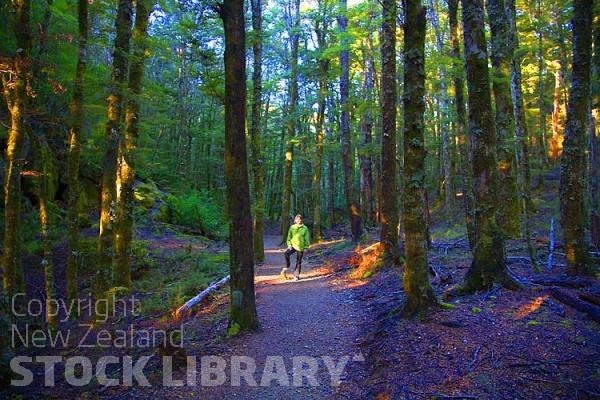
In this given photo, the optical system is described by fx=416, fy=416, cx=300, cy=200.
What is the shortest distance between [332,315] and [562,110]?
2669cm

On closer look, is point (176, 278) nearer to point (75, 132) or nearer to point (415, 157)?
point (75, 132)

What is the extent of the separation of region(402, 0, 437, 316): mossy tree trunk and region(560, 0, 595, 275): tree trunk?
3135 mm

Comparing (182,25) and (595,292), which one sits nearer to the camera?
(595,292)

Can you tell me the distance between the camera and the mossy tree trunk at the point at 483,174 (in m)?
7.28

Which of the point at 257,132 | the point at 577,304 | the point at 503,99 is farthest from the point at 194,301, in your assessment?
the point at 503,99

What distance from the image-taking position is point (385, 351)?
233 inches

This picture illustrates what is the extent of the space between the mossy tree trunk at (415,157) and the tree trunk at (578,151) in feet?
10.3

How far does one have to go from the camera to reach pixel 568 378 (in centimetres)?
432

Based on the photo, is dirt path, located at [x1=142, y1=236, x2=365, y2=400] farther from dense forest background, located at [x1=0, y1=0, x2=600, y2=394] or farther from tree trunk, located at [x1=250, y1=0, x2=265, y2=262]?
tree trunk, located at [x1=250, y1=0, x2=265, y2=262]

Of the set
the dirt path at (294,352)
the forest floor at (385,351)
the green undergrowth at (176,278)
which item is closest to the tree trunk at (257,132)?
the green undergrowth at (176,278)

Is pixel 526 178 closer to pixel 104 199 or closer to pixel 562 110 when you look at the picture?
pixel 562 110

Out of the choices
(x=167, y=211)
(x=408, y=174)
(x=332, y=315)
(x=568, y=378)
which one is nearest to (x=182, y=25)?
(x=408, y=174)

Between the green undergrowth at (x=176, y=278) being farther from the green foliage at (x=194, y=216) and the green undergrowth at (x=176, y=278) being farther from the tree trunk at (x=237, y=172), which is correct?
the green foliage at (x=194, y=216)

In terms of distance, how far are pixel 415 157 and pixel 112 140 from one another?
24.7 ft
